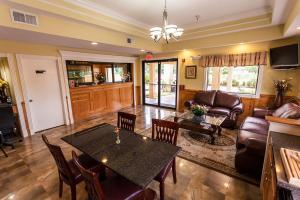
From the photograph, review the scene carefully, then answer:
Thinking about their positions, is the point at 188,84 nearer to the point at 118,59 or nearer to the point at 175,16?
the point at 175,16

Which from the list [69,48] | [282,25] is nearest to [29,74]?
[69,48]

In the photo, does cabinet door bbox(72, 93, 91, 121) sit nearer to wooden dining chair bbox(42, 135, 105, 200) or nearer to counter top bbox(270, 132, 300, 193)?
wooden dining chair bbox(42, 135, 105, 200)

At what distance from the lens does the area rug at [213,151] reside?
2406 mm

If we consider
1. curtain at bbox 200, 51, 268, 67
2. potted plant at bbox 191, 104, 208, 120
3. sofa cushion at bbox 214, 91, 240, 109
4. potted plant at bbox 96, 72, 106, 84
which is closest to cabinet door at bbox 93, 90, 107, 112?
potted plant at bbox 96, 72, 106, 84

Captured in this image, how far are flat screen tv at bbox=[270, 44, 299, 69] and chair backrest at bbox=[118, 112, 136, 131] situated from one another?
153 inches

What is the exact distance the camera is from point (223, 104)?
4488 mm

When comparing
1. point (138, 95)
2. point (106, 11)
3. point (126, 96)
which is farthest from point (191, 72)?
point (106, 11)

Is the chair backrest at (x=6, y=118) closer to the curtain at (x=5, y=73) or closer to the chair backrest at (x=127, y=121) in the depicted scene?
the curtain at (x=5, y=73)

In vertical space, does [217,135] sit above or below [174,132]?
below

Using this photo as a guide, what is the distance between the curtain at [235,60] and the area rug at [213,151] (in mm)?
2023

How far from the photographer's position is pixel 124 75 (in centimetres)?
658

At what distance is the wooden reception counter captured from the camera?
475 centimetres

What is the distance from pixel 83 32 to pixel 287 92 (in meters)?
5.26

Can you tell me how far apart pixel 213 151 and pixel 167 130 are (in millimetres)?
1455
